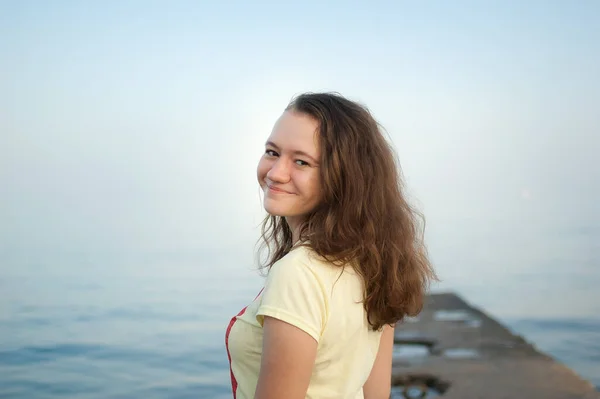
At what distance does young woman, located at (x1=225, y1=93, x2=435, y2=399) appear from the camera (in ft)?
4.74

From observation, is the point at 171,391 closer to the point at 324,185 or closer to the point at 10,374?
the point at 10,374

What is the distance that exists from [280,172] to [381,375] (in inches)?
31.5

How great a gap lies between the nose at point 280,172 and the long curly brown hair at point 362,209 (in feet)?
0.28

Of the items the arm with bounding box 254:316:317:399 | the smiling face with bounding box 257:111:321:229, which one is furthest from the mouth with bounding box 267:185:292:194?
the arm with bounding box 254:316:317:399

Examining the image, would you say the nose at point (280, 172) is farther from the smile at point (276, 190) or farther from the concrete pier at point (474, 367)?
the concrete pier at point (474, 367)

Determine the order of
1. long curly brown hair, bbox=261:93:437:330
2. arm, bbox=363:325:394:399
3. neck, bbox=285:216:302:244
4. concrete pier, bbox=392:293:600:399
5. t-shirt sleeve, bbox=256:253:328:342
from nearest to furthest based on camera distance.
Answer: t-shirt sleeve, bbox=256:253:328:342
long curly brown hair, bbox=261:93:437:330
neck, bbox=285:216:302:244
arm, bbox=363:325:394:399
concrete pier, bbox=392:293:600:399

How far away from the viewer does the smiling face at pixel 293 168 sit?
1.63m

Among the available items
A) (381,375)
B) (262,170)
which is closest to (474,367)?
(381,375)

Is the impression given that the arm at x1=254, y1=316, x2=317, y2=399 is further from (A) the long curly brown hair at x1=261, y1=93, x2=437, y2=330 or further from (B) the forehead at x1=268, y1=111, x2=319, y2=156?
(B) the forehead at x1=268, y1=111, x2=319, y2=156

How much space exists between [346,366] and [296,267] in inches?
13.2

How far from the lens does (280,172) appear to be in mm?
1630

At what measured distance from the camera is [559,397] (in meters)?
3.38

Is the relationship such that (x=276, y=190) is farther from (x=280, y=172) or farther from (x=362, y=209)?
(x=362, y=209)

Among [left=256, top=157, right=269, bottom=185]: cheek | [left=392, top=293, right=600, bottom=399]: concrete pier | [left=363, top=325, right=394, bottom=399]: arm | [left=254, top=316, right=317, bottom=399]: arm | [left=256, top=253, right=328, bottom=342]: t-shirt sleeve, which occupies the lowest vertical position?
[left=392, top=293, right=600, bottom=399]: concrete pier
